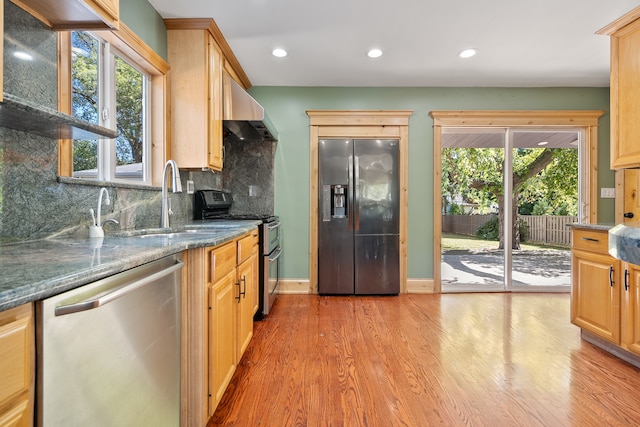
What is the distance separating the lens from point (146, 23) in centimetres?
213

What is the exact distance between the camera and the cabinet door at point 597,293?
2.12 meters

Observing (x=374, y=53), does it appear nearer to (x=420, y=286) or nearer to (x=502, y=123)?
(x=502, y=123)

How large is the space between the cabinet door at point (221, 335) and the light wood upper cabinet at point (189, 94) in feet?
3.91

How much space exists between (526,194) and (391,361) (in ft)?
9.89

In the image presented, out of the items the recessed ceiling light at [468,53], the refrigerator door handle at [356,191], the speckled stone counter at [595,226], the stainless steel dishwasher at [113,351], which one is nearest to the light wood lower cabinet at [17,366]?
the stainless steel dishwasher at [113,351]

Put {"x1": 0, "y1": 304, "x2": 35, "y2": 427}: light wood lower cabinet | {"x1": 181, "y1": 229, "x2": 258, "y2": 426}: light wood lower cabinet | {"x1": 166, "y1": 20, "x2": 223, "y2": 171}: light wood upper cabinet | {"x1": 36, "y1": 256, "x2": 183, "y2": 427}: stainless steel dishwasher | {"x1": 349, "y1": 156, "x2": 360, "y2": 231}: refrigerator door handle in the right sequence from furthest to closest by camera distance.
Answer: {"x1": 349, "y1": 156, "x2": 360, "y2": 231}: refrigerator door handle
{"x1": 166, "y1": 20, "x2": 223, "y2": 171}: light wood upper cabinet
{"x1": 181, "y1": 229, "x2": 258, "y2": 426}: light wood lower cabinet
{"x1": 36, "y1": 256, "x2": 183, "y2": 427}: stainless steel dishwasher
{"x1": 0, "y1": 304, "x2": 35, "y2": 427}: light wood lower cabinet

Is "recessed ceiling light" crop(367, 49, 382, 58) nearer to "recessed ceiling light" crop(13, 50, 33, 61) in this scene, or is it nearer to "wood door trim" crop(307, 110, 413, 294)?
"wood door trim" crop(307, 110, 413, 294)

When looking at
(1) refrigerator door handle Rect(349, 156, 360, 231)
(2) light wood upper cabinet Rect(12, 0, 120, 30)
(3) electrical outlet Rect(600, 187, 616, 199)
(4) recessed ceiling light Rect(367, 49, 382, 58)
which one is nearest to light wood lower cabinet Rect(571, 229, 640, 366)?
(3) electrical outlet Rect(600, 187, 616, 199)

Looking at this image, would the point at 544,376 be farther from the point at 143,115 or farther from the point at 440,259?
the point at 143,115

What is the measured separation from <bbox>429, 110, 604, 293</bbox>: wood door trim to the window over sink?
2958 mm

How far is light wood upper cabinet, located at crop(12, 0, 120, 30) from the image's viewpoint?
1.20 metres

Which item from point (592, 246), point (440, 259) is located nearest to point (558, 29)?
point (592, 246)

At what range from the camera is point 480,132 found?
3.80 meters

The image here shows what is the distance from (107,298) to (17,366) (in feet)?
0.74
